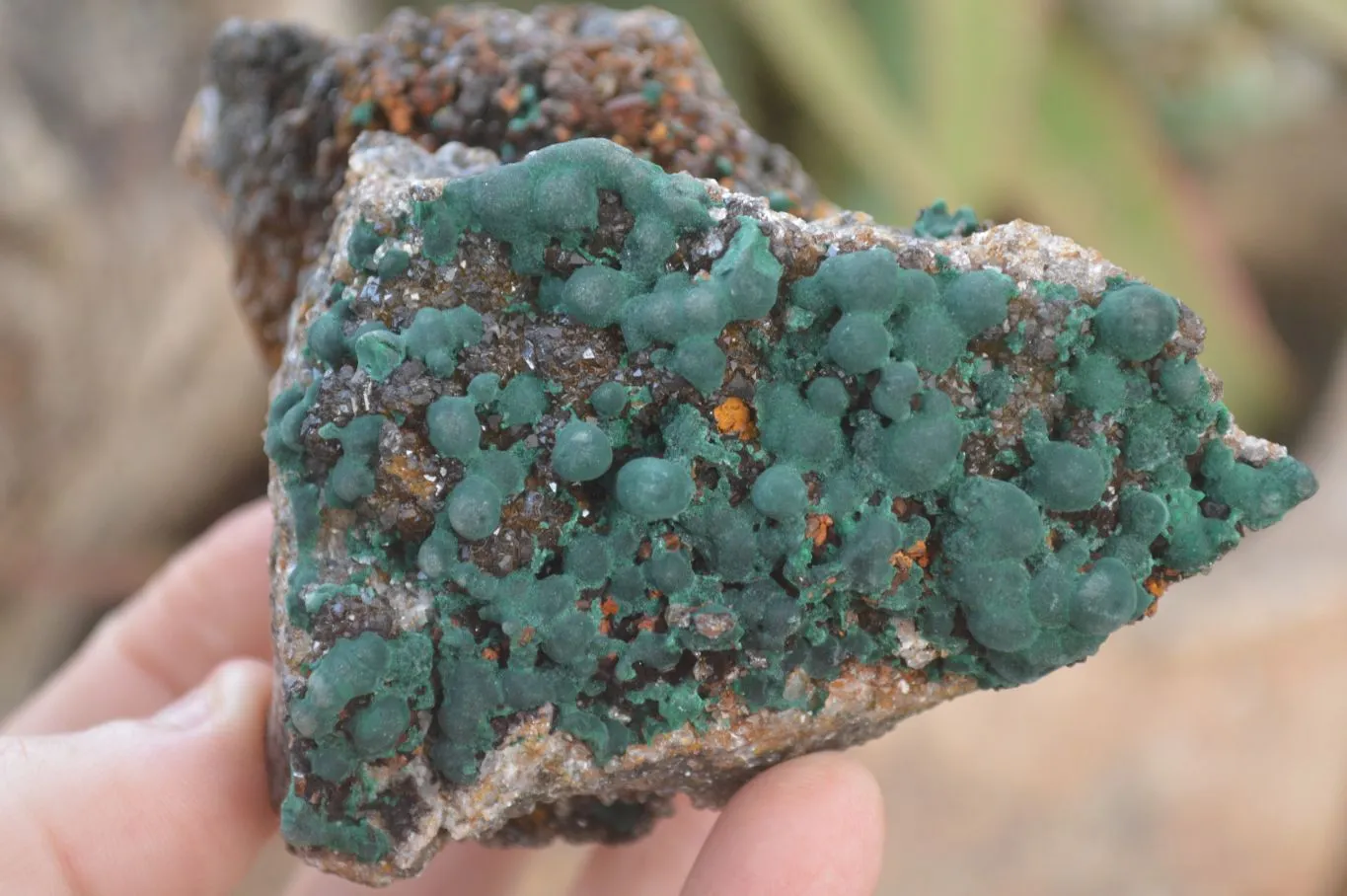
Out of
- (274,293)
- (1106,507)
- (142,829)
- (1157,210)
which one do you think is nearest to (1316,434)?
(1157,210)

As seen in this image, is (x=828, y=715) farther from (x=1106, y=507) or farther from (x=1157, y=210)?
(x=1157, y=210)

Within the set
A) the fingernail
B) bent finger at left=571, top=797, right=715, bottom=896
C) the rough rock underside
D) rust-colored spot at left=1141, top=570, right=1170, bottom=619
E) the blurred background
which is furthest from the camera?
the blurred background

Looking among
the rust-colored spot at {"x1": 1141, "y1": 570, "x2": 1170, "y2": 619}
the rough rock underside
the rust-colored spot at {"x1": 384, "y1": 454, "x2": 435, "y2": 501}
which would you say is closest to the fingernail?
the rough rock underside

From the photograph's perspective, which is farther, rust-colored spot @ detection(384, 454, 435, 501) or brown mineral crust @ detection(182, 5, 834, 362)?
brown mineral crust @ detection(182, 5, 834, 362)

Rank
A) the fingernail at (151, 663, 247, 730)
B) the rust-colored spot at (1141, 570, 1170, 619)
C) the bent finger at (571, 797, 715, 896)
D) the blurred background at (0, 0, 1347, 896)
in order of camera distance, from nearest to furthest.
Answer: the rust-colored spot at (1141, 570, 1170, 619), the fingernail at (151, 663, 247, 730), the bent finger at (571, 797, 715, 896), the blurred background at (0, 0, 1347, 896)

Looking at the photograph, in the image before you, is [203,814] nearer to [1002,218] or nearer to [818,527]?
[818,527]

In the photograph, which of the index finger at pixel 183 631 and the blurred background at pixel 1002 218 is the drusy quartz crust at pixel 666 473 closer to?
the index finger at pixel 183 631

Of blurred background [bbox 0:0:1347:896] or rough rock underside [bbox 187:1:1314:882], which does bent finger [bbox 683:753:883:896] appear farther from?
blurred background [bbox 0:0:1347:896]

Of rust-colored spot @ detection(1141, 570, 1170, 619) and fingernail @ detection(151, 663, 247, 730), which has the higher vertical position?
rust-colored spot @ detection(1141, 570, 1170, 619)
